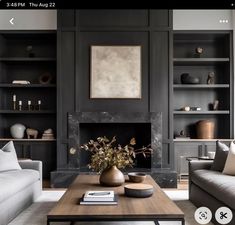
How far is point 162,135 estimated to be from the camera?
6191 millimetres

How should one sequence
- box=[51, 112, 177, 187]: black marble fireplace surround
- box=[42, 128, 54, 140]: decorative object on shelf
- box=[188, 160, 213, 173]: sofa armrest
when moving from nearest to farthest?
box=[188, 160, 213, 173]: sofa armrest → box=[51, 112, 177, 187]: black marble fireplace surround → box=[42, 128, 54, 140]: decorative object on shelf

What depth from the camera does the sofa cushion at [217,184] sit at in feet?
10.2

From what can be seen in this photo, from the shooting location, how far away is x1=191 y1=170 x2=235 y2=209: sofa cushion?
3.10 m

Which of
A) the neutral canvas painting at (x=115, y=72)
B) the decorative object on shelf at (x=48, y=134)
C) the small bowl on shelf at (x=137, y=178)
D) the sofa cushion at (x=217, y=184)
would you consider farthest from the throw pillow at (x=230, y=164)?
the decorative object on shelf at (x=48, y=134)

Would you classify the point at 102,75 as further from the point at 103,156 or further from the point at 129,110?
the point at 103,156

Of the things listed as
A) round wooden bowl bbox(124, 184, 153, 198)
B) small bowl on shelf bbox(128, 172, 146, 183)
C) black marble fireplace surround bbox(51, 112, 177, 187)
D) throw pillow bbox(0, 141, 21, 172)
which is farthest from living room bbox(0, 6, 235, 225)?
round wooden bowl bbox(124, 184, 153, 198)

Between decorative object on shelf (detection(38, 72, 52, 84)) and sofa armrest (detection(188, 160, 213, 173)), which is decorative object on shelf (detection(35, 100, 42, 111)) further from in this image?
sofa armrest (detection(188, 160, 213, 173))

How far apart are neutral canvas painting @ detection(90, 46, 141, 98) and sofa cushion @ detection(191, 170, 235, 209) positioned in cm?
221

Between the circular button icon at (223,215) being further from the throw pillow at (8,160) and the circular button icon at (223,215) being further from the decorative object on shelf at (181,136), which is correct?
the decorative object on shelf at (181,136)

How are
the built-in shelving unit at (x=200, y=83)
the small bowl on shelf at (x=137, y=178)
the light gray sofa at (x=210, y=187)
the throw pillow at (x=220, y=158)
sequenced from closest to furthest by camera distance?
the light gray sofa at (x=210, y=187)
the small bowl on shelf at (x=137, y=178)
the throw pillow at (x=220, y=158)
the built-in shelving unit at (x=200, y=83)

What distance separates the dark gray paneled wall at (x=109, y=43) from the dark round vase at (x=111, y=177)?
8.48 ft

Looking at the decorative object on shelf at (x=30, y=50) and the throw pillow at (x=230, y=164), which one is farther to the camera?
the decorative object on shelf at (x=30, y=50)

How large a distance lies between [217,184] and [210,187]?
0.41 ft
